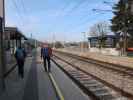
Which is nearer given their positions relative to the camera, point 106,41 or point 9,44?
point 9,44

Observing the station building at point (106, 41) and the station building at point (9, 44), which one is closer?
the station building at point (9, 44)

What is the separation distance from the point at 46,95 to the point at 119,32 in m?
73.0

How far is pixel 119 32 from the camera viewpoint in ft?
269

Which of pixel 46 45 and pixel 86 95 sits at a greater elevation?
pixel 46 45

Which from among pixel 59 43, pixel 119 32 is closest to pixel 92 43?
pixel 119 32

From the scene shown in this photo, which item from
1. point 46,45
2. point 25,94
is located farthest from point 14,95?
point 46,45

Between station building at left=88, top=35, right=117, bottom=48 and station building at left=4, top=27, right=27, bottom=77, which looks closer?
station building at left=4, top=27, right=27, bottom=77

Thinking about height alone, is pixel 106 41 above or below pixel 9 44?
below

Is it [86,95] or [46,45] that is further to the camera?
[46,45]

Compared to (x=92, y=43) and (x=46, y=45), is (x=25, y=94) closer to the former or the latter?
(x=46, y=45)

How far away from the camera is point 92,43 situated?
10562 centimetres

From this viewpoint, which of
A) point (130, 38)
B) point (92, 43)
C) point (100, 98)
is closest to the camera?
point (100, 98)

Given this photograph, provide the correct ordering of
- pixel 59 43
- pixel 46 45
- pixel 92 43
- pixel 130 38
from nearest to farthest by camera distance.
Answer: pixel 46 45 < pixel 130 38 < pixel 92 43 < pixel 59 43

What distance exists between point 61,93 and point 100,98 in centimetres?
157
